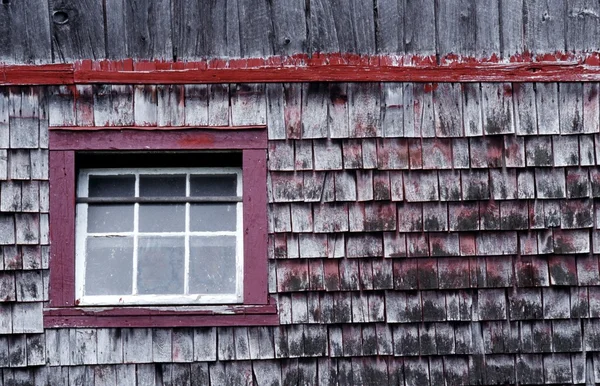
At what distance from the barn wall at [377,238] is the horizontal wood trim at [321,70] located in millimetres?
63

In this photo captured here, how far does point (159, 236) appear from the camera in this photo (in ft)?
16.6

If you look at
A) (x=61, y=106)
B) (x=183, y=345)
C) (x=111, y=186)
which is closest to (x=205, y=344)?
(x=183, y=345)

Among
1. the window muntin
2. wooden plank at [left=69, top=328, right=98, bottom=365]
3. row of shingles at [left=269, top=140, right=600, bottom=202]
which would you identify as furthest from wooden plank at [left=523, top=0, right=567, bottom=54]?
wooden plank at [left=69, top=328, right=98, bottom=365]

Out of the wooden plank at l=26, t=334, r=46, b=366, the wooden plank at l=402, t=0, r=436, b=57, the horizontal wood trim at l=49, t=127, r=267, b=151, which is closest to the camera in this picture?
the wooden plank at l=26, t=334, r=46, b=366

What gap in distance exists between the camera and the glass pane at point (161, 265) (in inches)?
198

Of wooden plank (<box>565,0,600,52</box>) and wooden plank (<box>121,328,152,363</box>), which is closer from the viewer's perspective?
wooden plank (<box>121,328,152,363</box>)

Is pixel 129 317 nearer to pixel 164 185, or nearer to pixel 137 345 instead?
pixel 137 345

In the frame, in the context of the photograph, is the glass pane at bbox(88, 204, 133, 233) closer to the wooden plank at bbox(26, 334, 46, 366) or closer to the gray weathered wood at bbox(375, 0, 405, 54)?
the wooden plank at bbox(26, 334, 46, 366)

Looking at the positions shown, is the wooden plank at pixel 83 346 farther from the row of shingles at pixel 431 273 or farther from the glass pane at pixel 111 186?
the row of shingles at pixel 431 273

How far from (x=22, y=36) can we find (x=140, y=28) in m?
0.74

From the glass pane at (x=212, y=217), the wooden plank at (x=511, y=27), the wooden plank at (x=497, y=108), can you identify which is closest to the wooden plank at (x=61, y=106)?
the glass pane at (x=212, y=217)

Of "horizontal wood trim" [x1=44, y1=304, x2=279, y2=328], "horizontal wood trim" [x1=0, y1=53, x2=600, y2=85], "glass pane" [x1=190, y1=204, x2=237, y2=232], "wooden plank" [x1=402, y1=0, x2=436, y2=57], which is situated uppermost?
"wooden plank" [x1=402, y1=0, x2=436, y2=57]

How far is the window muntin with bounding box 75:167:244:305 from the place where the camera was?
5023mm

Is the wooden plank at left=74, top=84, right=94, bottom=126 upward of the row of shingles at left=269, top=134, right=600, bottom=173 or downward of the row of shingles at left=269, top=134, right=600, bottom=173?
upward
